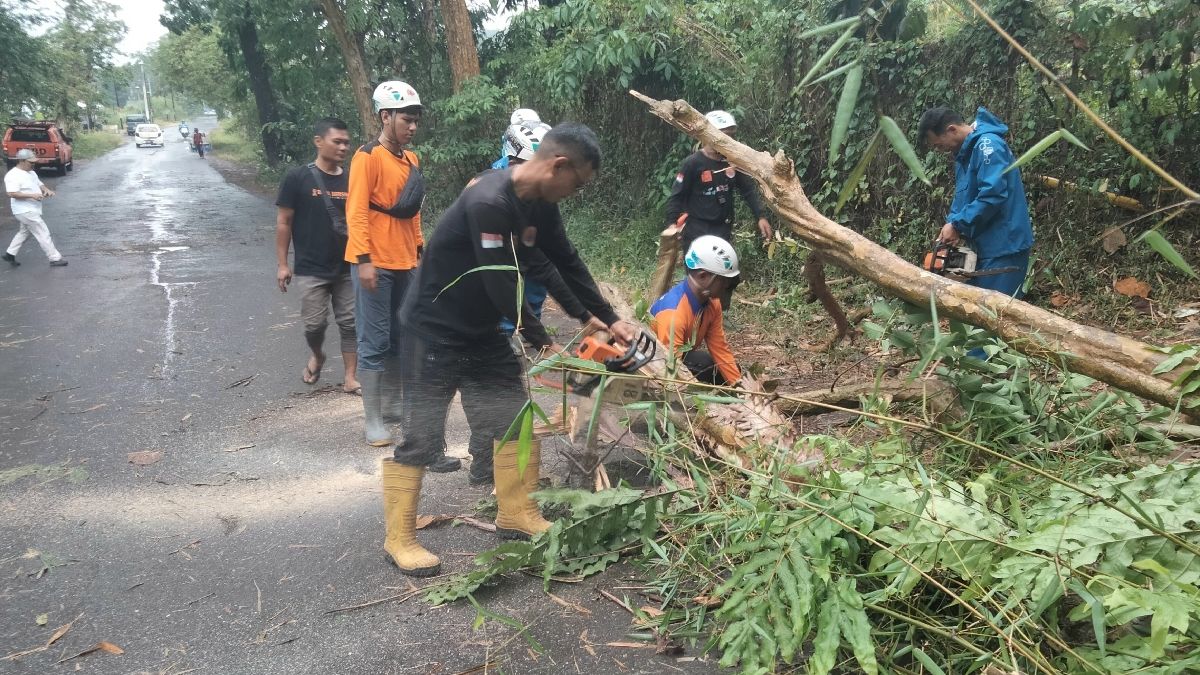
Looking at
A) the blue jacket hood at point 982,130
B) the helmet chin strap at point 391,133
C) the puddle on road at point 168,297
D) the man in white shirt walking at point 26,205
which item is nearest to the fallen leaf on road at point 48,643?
the helmet chin strap at point 391,133

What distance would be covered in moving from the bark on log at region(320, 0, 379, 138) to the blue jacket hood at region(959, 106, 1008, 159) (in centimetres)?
1076

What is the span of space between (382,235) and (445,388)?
5.80ft

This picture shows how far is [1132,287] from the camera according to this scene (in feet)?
18.8

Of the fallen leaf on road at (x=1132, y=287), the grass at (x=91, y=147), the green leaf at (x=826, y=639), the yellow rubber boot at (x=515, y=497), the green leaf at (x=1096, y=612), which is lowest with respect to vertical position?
the grass at (x=91, y=147)

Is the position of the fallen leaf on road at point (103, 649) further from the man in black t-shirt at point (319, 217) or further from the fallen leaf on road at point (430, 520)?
the man in black t-shirt at point (319, 217)

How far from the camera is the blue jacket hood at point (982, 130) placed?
15.1 ft

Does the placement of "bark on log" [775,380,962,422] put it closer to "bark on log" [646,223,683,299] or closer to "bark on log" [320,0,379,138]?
"bark on log" [646,223,683,299]

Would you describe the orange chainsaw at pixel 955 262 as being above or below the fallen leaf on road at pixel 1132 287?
above

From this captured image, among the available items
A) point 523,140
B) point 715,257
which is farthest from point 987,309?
point 523,140

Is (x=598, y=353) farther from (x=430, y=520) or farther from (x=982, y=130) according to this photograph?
(x=982, y=130)

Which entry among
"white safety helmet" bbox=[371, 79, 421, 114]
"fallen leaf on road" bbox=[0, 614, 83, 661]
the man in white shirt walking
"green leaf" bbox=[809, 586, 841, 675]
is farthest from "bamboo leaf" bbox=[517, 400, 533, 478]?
the man in white shirt walking

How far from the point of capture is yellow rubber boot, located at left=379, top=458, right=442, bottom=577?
3318 millimetres

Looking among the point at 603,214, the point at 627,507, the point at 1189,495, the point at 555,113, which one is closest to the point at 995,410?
the point at 1189,495

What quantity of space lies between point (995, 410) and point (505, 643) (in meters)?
2.16
